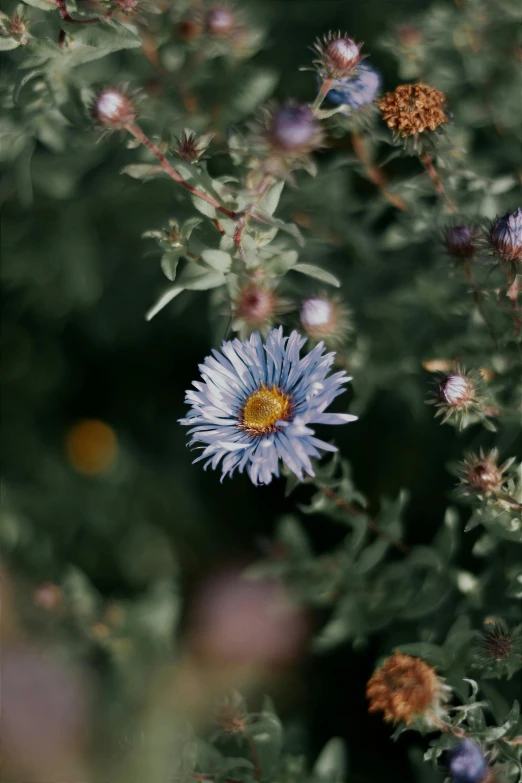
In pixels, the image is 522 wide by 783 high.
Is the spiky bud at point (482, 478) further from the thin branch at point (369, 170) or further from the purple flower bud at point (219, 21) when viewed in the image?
the purple flower bud at point (219, 21)

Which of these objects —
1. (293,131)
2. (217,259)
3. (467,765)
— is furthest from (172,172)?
(467,765)

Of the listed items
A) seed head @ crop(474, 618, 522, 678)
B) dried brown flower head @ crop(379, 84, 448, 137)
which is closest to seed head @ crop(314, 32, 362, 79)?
dried brown flower head @ crop(379, 84, 448, 137)

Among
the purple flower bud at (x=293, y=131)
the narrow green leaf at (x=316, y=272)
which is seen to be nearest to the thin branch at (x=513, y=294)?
the narrow green leaf at (x=316, y=272)

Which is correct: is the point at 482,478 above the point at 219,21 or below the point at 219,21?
below

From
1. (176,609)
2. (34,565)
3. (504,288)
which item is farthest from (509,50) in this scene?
(34,565)

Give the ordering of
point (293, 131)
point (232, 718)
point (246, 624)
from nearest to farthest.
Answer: point (293, 131) < point (232, 718) < point (246, 624)

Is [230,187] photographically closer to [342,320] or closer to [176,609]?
[342,320]

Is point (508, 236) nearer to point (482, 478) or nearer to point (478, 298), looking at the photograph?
point (478, 298)
